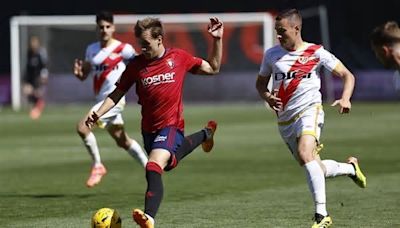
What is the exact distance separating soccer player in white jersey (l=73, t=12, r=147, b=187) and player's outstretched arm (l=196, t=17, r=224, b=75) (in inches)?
150

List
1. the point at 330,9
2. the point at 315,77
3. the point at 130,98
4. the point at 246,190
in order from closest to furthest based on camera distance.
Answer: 1. the point at 315,77
2. the point at 246,190
3. the point at 130,98
4. the point at 330,9

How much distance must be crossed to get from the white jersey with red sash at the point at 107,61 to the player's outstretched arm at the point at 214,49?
158 inches

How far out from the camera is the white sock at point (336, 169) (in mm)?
10891

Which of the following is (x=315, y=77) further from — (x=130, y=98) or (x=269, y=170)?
(x=130, y=98)

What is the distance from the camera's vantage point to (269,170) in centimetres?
1619

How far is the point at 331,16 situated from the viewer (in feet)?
123

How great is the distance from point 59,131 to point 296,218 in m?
14.7

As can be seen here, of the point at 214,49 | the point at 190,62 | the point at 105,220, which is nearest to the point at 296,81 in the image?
the point at 214,49

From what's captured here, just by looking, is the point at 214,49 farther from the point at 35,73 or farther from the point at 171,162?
the point at 35,73

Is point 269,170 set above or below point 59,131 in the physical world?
above

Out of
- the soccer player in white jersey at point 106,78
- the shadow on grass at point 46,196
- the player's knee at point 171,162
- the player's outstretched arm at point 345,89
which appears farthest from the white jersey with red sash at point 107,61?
the player's outstretched arm at point 345,89

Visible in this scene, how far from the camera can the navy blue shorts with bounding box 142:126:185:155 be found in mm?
10117

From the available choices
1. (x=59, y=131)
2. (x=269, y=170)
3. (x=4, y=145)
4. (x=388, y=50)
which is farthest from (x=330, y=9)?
(x=388, y=50)

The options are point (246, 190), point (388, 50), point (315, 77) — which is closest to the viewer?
point (388, 50)
